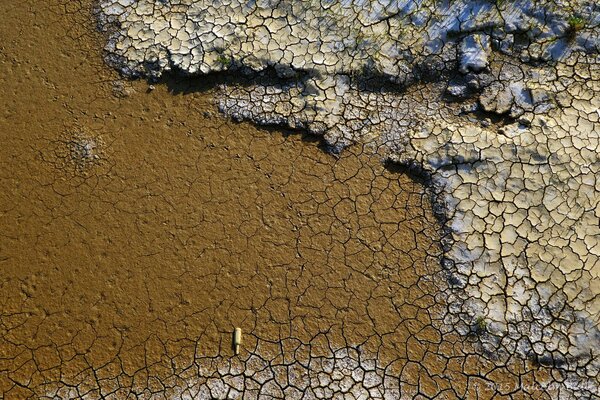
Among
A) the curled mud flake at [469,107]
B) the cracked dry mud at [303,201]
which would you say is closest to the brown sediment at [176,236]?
the cracked dry mud at [303,201]

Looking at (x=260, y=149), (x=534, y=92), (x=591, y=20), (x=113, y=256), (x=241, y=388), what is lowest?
(x=241, y=388)

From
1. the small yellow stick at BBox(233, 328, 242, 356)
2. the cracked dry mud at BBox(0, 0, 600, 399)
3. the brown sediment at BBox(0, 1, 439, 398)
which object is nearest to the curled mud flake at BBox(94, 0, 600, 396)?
the cracked dry mud at BBox(0, 0, 600, 399)

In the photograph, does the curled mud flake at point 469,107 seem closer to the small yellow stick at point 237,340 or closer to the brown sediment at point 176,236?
the brown sediment at point 176,236

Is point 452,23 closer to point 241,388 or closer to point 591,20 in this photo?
point 591,20

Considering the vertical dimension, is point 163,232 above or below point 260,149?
below

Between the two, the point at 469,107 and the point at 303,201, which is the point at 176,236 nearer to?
the point at 303,201

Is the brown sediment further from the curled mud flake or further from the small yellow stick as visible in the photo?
the curled mud flake

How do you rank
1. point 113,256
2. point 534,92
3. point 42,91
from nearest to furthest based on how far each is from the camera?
point 113,256
point 534,92
point 42,91

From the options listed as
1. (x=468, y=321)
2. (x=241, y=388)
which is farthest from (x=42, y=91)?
(x=468, y=321)

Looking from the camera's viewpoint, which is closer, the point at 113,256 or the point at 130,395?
the point at 130,395
